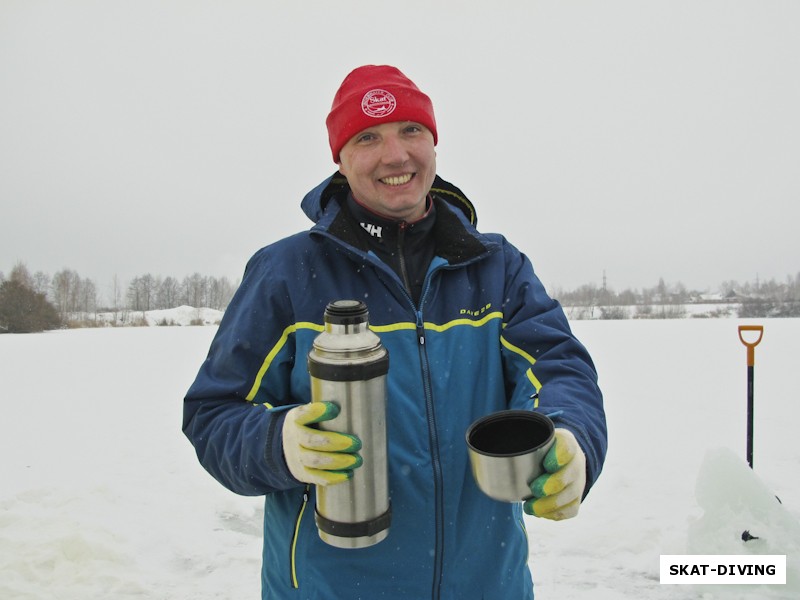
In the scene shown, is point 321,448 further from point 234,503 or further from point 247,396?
point 234,503

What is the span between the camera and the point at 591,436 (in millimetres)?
1697

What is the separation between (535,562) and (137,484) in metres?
4.07

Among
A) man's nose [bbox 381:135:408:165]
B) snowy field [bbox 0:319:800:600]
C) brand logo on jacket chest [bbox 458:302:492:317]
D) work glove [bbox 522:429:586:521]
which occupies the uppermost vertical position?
man's nose [bbox 381:135:408:165]

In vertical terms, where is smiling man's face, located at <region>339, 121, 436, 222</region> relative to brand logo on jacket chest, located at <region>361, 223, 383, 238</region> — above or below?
above

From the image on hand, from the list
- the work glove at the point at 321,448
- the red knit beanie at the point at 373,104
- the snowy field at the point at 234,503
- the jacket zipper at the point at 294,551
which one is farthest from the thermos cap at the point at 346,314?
the snowy field at the point at 234,503

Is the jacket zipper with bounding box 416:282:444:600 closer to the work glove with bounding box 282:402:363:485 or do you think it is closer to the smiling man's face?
the work glove with bounding box 282:402:363:485

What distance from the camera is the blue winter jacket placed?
1.83 m

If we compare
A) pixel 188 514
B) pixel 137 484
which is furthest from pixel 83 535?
pixel 137 484

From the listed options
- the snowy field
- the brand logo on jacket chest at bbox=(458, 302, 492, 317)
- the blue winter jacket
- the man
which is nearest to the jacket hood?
the man

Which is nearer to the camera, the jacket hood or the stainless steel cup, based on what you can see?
the stainless steel cup

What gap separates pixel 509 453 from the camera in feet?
4.94

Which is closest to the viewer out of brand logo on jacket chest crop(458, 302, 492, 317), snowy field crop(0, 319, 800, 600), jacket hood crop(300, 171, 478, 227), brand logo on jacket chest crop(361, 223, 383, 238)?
brand logo on jacket chest crop(458, 302, 492, 317)

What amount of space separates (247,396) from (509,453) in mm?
836

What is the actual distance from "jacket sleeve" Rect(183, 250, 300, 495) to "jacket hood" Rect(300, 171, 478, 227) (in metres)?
0.34
